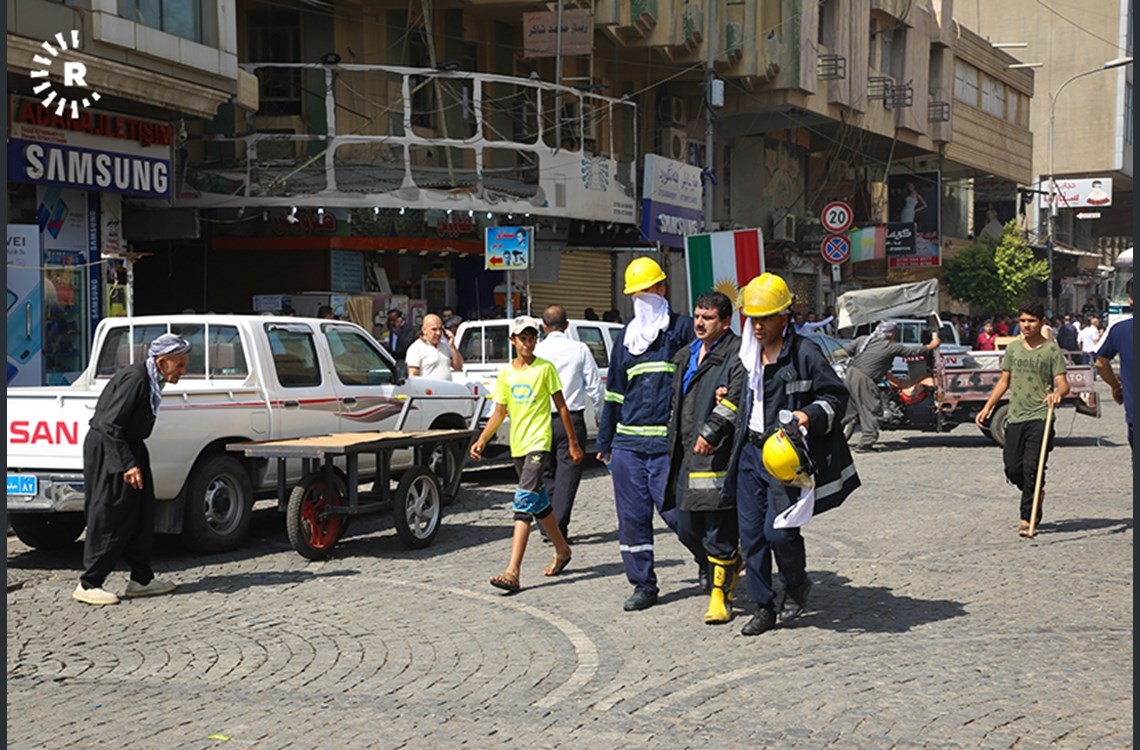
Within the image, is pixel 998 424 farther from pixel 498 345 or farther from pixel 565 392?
pixel 565 392

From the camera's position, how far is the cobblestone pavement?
587cm

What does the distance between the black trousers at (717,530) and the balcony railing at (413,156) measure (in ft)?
58.1

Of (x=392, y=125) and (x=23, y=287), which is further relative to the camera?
(x=392, y=125)

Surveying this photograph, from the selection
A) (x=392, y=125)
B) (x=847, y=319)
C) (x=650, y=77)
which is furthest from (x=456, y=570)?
(x=650, y=77)

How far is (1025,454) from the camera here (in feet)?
37.5

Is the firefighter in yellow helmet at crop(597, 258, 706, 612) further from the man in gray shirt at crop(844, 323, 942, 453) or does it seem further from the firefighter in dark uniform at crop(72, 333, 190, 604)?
the man in gray shirt at crop(844, 323, 942, 453)

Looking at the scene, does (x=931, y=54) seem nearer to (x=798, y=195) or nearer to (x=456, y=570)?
(x=798, y=195)

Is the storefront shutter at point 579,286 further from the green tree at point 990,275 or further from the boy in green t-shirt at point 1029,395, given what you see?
the green tree at point 990,275

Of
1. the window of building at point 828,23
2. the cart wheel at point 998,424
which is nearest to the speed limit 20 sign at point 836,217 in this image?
the cart wheel at point 998,424

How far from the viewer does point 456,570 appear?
33.1 feet

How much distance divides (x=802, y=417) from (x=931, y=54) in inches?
1805

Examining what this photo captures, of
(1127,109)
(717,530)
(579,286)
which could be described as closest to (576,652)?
(717,530)

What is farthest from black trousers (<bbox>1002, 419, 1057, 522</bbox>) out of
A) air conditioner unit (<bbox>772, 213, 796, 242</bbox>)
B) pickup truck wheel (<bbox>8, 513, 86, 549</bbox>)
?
air conditioner unit (<bbox>772, 213, 796, 242</bbox>)

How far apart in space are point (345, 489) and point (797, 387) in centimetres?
461
